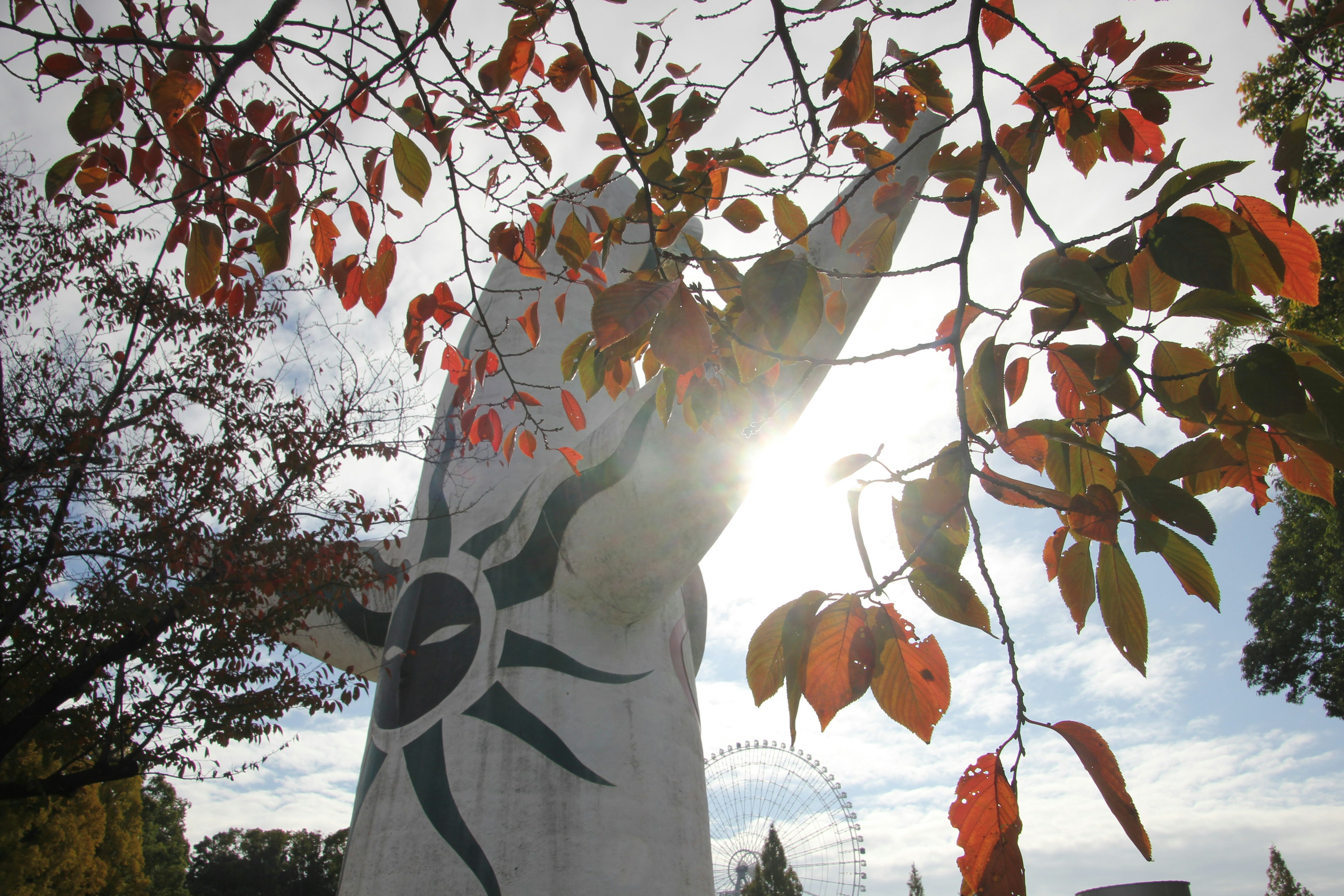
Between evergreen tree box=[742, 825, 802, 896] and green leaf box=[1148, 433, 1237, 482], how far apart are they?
96.3ft

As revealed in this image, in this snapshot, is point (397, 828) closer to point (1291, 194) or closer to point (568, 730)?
point (568, 730)

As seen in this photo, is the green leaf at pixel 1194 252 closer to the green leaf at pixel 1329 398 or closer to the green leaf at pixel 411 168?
the green leaf at pixel 1329 398

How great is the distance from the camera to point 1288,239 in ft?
3.98

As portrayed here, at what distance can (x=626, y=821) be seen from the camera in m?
4.07

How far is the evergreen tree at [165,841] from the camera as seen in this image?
21047mm

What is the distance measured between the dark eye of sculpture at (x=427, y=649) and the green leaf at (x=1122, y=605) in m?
3.95

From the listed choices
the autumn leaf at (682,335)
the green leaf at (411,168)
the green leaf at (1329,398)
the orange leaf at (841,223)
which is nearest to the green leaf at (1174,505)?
the green leaf at (1329,398)

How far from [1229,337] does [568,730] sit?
9.42m

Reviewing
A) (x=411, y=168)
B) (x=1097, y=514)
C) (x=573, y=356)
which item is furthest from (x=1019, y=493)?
(x=411, y=168)

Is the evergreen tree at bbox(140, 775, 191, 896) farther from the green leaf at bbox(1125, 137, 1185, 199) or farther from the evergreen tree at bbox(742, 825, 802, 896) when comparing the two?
the green leaf at bbox(1125, 137, 1185, 199)

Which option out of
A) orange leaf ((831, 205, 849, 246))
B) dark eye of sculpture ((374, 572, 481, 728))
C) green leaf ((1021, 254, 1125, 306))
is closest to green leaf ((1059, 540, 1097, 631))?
green leaf ((1021, 254, 1125, 306))

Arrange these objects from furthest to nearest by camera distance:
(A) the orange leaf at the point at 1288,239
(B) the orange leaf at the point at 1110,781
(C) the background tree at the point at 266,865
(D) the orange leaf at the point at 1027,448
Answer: (C) the background tree at the point at 266,865, (D) the orange leaf at the point at 1027,448, (A) the orange leaf at the point at 1288,239, (B) the orange leaf at the point at 1110,781

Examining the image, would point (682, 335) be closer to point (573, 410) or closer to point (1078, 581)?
point (1078, 581)

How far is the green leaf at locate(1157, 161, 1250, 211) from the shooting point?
109 cm
